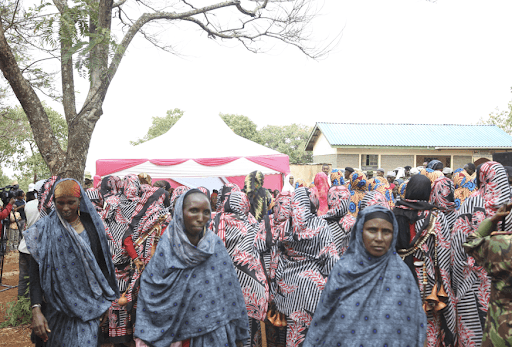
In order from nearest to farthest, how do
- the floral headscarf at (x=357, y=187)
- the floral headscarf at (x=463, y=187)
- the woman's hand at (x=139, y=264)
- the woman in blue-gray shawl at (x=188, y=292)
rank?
the woman in blue-gray shawl at (x=188, y=292) → the woman's hand at (x=139, y=264) → the floral headscarf at (x=463, y=187) → the floral headscarf at (x=357, y=187)

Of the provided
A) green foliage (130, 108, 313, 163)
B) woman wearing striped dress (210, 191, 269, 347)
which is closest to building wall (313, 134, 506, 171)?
green foliage (130, 108, 313, 163)

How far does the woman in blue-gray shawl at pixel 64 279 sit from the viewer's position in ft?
8.87

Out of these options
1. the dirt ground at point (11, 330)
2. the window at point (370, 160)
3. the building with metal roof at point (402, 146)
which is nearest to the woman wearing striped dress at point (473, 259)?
the dirt ground at point (11, 330)

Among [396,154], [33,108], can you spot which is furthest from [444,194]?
[396,154]


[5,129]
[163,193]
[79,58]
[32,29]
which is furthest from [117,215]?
[5,129]

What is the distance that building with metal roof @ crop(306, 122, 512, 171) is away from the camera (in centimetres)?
2555

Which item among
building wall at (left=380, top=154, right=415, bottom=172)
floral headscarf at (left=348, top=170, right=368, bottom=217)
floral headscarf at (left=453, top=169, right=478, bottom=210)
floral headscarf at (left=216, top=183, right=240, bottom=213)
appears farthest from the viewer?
building wall at (left=380, top=154, right=415, bottom=172)

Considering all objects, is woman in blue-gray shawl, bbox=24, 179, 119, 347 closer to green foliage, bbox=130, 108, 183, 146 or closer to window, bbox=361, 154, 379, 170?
window, bbox=361, 154, 379, 170

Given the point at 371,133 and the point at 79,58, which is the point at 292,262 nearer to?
the point at 79,58

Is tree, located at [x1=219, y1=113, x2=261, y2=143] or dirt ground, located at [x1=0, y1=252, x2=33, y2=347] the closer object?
dirt ground, located at [x1=0, y1=252, x2=33, y2=347]

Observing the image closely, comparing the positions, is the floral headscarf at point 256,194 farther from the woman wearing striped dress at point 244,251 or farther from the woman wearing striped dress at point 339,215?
the woman wearing striped dress at point 244,251

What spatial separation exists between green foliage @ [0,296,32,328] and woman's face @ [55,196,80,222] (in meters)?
3.59

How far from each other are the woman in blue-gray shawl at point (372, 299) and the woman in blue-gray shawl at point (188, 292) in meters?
0.58

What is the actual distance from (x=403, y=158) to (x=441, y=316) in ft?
77.4
